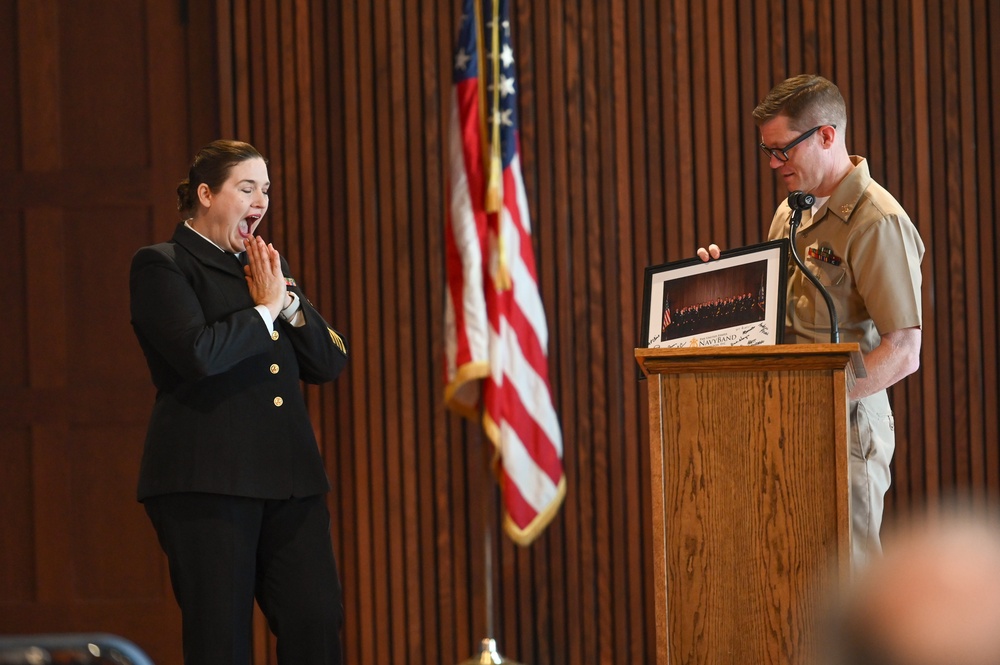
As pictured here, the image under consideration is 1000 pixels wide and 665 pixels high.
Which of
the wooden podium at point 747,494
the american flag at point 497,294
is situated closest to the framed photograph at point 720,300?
the wooden podium at point 747,494

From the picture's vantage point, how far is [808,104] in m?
2.97

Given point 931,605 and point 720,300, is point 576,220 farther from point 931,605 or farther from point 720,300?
point 931,605

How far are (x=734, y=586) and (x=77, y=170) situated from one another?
3526mm

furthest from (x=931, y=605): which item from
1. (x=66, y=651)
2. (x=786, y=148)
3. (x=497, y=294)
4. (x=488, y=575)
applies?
(x=488, y=575)

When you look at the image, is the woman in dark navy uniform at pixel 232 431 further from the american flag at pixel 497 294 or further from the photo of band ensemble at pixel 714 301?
the american flag at pixel 497 294

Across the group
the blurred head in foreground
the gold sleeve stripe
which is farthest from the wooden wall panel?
the blurred head in foreground

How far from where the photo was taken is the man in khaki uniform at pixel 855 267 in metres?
2.84

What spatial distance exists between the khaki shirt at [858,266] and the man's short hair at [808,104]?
16 centimetres

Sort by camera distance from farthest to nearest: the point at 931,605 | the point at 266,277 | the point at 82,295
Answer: the point at 82,295
the point at 266,277
the point at 931,605

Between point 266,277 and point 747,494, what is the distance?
4.54ft

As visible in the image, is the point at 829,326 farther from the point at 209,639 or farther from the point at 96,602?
the point at 96,602

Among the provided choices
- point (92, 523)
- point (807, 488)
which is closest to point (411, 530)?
point (92, 523)

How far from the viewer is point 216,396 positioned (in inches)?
118

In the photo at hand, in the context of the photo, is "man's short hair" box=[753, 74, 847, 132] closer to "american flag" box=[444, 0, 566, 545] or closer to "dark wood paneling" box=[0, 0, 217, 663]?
"american flag" box=[444, 0, 566, 545]
